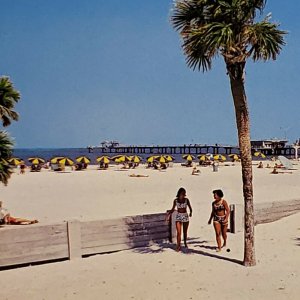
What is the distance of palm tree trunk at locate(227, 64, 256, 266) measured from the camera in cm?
784

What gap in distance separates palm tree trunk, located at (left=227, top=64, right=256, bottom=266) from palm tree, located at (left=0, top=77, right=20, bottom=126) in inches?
168

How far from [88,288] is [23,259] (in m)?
1.67

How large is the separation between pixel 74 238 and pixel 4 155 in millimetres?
2131

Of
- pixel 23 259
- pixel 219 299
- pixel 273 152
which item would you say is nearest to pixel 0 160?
pixel 23 259

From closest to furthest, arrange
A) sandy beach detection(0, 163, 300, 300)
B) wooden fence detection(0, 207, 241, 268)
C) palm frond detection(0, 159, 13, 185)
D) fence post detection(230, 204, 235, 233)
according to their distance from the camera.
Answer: sandy beach detection(0, 163, 300, 300)
wooden fence detection(0, 207, 241, 268)
palm frond detection(0, 159, 13, 185)
fence post detection(230, 204, 235, 233)

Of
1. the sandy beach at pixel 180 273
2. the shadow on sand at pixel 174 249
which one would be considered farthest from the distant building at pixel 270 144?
the shadow on sand at pixel 174 249

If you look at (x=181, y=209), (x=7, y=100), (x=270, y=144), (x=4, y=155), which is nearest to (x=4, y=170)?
(x=4, y=155)

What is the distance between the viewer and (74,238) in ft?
27.6

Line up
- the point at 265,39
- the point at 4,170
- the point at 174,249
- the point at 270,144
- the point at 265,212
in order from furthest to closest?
the point at 270,144 → the point at 265,212 → the point at 174,249 → the point at 4,170 → the point at 265,39

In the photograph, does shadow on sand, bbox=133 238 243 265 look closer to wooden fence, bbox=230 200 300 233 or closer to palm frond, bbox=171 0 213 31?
wooden fence, bbox=230 200 300 233

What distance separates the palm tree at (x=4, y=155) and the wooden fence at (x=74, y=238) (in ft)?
3.33

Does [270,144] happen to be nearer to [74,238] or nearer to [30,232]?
[74,238]

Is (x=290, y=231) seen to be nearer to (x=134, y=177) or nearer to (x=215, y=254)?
(x=215, y=254)

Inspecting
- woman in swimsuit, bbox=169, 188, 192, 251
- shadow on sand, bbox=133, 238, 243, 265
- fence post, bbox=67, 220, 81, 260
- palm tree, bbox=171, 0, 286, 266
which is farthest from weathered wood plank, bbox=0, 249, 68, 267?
palm tree, bbox=171, 0, 286, 266
